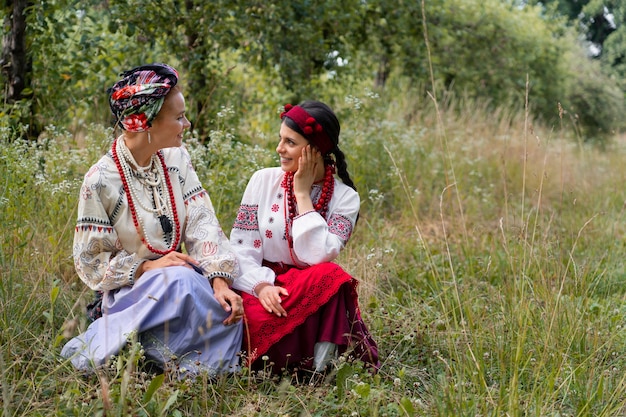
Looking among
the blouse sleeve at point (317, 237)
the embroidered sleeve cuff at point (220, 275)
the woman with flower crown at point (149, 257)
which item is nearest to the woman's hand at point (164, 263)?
the woman with flower crown at point (149, 257)

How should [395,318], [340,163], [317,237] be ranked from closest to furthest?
[317,237], [340,163], [395,318]

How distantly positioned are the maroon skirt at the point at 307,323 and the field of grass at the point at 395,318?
4.1 inches

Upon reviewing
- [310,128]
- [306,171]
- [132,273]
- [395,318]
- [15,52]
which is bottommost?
[15,52]

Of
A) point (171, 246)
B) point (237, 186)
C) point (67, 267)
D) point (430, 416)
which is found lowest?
point (67, 267)

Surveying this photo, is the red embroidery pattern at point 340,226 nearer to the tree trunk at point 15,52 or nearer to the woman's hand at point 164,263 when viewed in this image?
the woman's hand at point 164,263

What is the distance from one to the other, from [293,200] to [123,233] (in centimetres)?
76

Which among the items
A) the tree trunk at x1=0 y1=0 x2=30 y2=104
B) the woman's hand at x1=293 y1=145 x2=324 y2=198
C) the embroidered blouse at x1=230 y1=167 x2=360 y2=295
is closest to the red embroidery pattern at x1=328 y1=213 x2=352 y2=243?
the embroidered blouse at x1=230 y1=167 x2=360 y2=295

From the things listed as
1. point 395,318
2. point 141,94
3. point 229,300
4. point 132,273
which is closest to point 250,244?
point 229,300

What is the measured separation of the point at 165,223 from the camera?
3.20 metres

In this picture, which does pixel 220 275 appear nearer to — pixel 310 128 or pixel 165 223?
pixel 165 223

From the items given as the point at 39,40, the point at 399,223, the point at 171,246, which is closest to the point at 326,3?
the point at 399,223

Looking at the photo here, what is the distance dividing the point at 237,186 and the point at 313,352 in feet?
5.92

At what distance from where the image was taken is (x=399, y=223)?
6.09m

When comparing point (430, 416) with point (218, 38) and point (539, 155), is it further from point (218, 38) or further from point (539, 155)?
point (539, 155)
